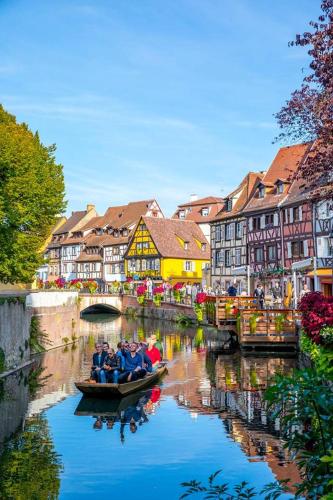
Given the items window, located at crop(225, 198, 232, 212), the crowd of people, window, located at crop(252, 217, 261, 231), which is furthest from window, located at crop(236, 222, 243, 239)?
the crowd of people

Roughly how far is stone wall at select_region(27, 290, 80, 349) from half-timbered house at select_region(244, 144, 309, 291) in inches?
543

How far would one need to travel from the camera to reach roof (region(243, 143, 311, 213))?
155 ft

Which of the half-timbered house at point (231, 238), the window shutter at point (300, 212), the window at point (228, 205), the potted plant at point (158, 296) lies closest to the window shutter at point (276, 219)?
the window shutter at point (300, 212)

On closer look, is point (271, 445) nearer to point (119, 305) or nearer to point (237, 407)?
point (237, 407)

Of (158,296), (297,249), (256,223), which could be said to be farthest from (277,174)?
(158,296)

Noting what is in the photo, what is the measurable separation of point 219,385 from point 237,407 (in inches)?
153

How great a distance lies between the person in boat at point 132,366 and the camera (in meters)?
20.3

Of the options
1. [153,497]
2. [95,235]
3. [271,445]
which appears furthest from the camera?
[95,235]

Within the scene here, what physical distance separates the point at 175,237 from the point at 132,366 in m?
53.7

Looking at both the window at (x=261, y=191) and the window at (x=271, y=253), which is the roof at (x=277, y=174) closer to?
the window at (x=261, y=191)

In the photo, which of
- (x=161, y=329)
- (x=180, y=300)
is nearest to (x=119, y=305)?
(x=180, y=300)

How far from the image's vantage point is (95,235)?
90062 millimetres

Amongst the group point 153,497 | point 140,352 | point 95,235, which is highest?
point 95,235

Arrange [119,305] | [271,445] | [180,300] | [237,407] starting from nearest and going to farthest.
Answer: [271,445] < [237,407] < [180,300] < [119,305]
